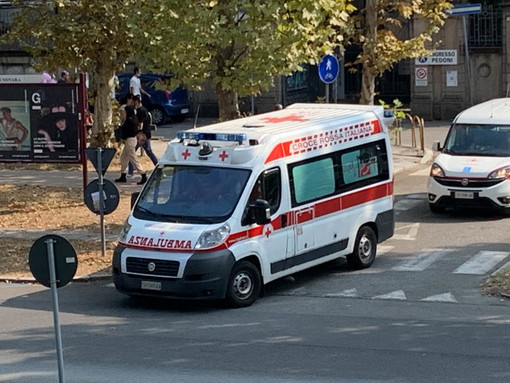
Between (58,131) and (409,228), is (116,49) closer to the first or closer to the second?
(58,131)

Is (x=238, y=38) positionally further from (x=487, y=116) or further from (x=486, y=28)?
(x=486, y=28)

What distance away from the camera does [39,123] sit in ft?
70.9

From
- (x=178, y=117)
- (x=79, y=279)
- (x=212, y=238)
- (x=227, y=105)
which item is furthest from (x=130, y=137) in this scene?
(x=178, y=117)

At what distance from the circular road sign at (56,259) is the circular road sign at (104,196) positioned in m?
7.50

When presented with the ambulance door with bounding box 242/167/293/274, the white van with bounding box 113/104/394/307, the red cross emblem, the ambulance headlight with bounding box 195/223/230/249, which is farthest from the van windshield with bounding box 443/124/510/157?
the ambulance headlight with bounding box 195/223/230/249

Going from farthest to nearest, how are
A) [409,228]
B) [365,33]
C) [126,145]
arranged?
[365,33]
[126,145]
[409,228]

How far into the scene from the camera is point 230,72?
20.4m

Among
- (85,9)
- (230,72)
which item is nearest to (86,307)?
(230,72)

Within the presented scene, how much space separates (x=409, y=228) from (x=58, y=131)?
22.8 ft

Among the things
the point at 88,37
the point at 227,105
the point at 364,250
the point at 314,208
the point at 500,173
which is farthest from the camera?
the point at 88,37

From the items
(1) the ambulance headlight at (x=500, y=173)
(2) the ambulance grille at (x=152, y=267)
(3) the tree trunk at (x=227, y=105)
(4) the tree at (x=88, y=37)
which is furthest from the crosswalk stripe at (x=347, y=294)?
(4) the tree at (x=88, y=37)

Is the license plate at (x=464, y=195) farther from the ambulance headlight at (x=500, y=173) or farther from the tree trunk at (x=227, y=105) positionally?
the tree trunk at (x=227, y=105)

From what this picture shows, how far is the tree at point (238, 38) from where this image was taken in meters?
19.7

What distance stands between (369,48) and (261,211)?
14.5m
